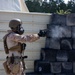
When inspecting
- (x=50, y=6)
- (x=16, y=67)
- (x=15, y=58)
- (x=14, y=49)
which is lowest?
(x=50, y=6)

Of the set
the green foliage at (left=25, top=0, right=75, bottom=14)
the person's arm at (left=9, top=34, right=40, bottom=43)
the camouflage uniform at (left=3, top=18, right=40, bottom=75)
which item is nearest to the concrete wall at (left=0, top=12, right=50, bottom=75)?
the camouflage uniform at (left=3, top=18, right=40, bottom=75)

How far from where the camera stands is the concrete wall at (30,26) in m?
6.48

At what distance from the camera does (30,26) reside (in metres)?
6.60

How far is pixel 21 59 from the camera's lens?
200 inches

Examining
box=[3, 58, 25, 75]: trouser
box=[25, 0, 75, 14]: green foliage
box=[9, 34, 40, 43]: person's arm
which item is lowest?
box=[25, 0, 75, 14]: green foliage

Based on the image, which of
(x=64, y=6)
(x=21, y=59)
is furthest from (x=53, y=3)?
(x=21, y=59)

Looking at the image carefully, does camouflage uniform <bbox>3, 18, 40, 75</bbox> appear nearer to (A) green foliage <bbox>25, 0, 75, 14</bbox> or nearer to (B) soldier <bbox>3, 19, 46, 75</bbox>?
(B) soldier <bbox>3, 19, 46, 75</bbox>

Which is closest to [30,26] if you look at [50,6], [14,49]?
[14,49]

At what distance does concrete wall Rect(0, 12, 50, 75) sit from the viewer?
6480 mm

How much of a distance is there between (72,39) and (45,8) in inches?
906

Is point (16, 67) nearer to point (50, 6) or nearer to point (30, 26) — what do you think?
point (30, 26)

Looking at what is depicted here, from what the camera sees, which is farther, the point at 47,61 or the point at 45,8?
the point at 45,8

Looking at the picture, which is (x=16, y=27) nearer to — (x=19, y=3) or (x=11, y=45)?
(x=11, y=45)

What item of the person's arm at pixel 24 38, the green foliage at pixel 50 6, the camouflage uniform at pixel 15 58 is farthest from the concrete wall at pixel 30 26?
the green foliage at pixel 50 6
